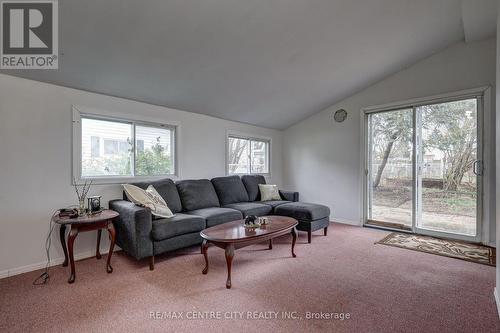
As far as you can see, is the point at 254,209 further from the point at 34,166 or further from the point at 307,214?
the point at 34,166

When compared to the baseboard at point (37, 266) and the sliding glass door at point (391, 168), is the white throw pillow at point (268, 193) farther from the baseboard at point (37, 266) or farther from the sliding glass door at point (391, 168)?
the baseboard at point (37, 266)

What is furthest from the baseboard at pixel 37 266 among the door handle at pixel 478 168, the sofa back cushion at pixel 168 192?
the door handle at pixel 478 168

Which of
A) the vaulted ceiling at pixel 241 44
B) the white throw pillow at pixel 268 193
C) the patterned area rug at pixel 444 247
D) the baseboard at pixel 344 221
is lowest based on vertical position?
the patterned area rug at pixel 444 247

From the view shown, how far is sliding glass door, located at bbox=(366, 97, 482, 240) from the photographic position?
11.7ft

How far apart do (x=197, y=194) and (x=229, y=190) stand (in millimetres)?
683

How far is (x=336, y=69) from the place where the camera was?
3701 millimetres

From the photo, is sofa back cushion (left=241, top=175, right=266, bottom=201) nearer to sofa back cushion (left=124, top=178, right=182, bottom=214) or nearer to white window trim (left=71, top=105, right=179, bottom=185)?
sofa back cushion (left=124, top=178, right=182, bottom=214)

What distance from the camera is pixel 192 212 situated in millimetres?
3410

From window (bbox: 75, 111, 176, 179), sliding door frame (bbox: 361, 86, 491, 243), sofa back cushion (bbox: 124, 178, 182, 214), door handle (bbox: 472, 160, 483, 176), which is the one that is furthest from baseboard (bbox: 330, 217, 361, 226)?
window (bbox: 75, 111, 176, 179)

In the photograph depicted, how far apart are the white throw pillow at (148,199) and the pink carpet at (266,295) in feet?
1.92

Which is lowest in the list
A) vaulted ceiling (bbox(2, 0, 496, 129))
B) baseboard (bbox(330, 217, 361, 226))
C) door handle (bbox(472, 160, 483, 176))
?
baseboard (bbox(330, 217, 361, 226))

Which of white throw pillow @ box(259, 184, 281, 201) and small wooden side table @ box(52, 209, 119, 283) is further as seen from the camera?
white throw pillow @ box(259, 184, 281, 201)

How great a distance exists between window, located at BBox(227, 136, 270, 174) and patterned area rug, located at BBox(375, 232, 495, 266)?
2759 millimetres

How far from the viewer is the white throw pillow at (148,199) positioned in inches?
108
